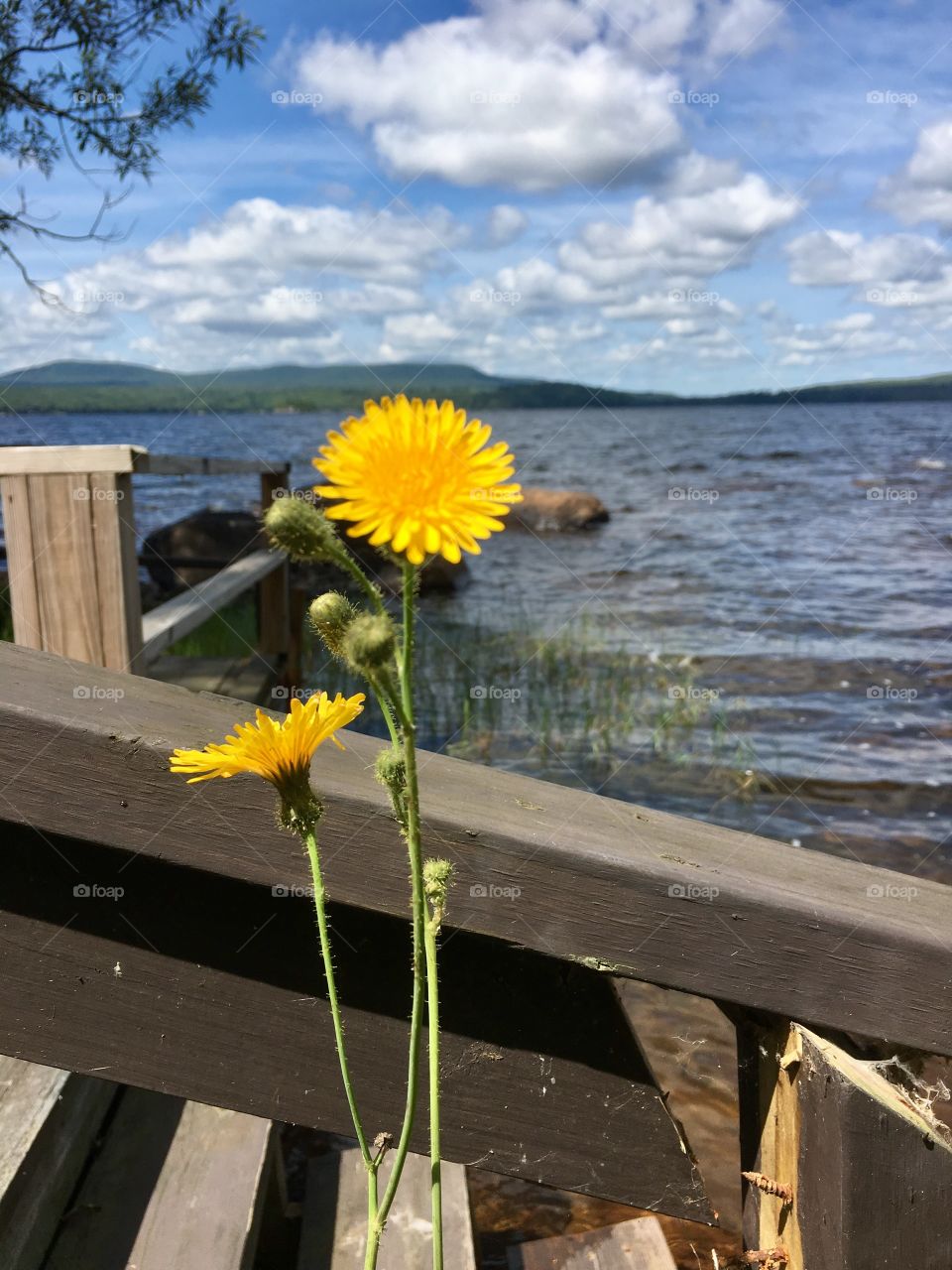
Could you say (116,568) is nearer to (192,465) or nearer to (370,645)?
(192,465)

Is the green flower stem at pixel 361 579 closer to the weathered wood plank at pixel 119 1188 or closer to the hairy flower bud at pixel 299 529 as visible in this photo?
the hairy flower bud at pixel 299 529

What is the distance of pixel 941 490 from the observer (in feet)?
67.6

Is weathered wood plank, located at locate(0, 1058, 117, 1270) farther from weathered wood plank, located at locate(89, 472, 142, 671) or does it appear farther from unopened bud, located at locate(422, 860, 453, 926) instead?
weathered wood plank, located at locate(89, 472, 142, 671)

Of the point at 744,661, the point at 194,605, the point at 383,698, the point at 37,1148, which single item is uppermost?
the point at 383,698

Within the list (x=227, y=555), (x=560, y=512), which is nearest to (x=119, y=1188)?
(x=227, y=555)

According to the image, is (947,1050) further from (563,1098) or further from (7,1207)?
(7,1207)

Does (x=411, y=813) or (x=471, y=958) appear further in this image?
(x=471, y=958)

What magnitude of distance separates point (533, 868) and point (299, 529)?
15.9 inches

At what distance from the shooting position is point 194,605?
166 inches

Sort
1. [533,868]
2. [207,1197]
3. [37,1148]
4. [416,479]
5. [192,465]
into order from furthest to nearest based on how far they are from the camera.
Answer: [192,465] → [207,1197] → [37,1148] → [533,868] → [416,479]

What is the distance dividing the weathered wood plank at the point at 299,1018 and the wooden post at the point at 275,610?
6024 millimetres

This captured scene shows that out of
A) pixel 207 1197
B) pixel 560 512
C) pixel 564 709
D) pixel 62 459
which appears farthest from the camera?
pixel 560 512

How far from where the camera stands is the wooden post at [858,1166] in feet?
3.19

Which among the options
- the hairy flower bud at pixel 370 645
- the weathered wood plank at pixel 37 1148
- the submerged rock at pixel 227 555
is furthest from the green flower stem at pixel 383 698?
the submerged rock at pixel 227 555
